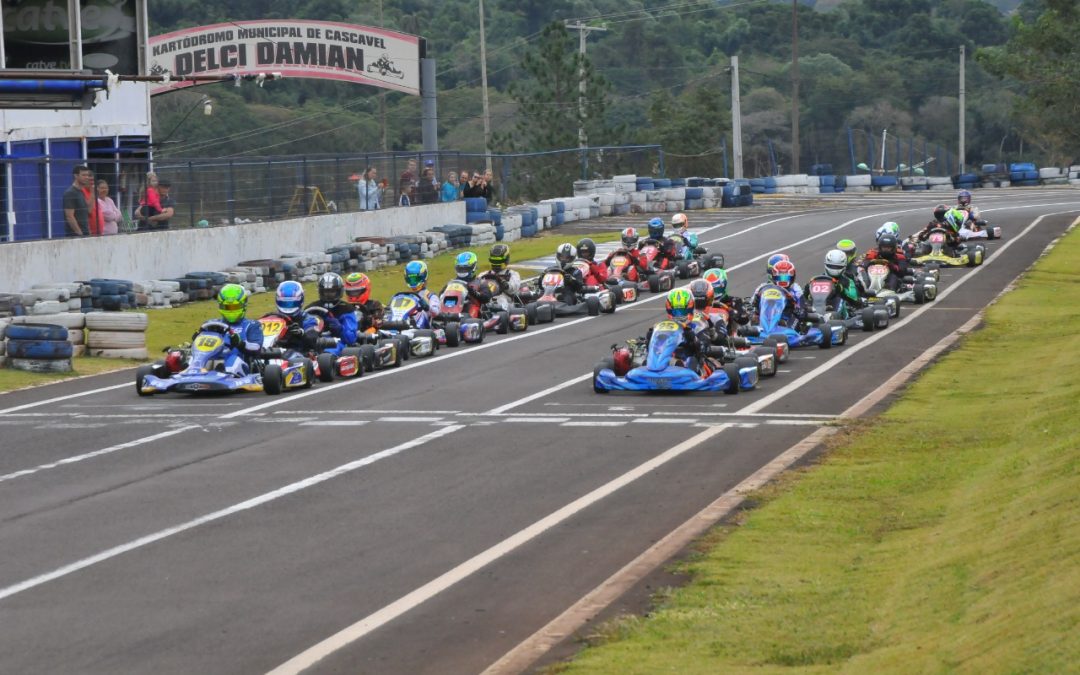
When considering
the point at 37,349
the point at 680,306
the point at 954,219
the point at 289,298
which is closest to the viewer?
the point at 680,306

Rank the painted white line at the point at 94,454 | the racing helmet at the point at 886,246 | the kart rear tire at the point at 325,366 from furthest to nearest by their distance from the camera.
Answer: the racing helmet at the point at 886,246
the kart rear tire at the point at 325,366
the painted white line at the point at 94,454

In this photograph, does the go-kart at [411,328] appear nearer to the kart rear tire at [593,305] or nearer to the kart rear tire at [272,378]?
the kart rear tire at [272,378]

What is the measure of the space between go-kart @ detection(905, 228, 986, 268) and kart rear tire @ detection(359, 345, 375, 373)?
15665 mm

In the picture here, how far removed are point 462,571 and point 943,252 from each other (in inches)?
995

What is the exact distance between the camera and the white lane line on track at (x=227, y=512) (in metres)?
9.89

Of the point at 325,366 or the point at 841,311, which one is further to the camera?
the point at 841,311

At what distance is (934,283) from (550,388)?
10988 millimetres

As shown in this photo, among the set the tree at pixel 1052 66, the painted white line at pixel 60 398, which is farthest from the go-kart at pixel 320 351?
the tree at pixel 1052 66

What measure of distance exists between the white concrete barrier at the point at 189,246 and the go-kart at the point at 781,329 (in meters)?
10.7

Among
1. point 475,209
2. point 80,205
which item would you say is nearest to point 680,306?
point 80,205

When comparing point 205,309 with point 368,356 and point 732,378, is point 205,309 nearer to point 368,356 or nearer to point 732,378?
point 368,356

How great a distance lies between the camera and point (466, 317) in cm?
2362

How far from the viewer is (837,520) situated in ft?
36.0

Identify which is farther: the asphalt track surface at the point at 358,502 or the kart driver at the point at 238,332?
the kart driver at the point at 238,332
